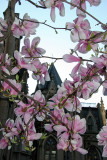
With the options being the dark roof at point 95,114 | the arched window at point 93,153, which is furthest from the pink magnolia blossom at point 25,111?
the dark roof at point 95,114

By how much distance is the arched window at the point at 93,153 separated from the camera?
17.3 metres

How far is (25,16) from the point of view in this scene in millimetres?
1750

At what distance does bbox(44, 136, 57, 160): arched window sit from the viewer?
1587 centimetres

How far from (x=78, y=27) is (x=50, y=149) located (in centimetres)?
1619

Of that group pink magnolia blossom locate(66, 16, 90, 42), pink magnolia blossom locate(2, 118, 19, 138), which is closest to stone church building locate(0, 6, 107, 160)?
pink magnolia blossom locate(2, 118, 19, 138)

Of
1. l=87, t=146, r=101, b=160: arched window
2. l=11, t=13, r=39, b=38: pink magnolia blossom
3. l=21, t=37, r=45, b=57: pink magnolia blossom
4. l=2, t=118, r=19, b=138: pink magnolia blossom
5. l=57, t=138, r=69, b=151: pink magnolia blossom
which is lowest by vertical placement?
l=87, t=146, r=101, b=160: arched window

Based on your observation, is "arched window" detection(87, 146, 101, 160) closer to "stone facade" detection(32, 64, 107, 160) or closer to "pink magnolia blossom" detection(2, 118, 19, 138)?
"stone facade" detection(32, 64, 107, 160)

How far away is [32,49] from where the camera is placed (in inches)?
74.5

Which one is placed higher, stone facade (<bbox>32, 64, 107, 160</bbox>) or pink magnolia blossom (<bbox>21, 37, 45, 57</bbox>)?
pink magnolia blossom (<bbox>21, 37, 45, 57</bbox>)

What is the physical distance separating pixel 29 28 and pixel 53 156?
632 inches

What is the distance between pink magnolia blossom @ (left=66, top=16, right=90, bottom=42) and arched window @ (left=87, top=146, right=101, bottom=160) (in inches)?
709

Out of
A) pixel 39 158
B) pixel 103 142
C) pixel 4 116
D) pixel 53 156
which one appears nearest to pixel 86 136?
pixel 53 156

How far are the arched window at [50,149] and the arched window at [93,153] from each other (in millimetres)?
3917

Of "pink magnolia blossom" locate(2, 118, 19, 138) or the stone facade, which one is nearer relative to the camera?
"pink magnolia blossom" locate(2, 118, 19, 138)
